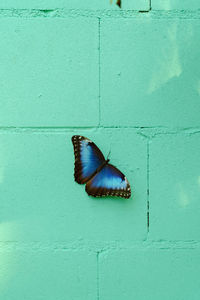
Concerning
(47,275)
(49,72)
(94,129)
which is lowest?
(47,275)

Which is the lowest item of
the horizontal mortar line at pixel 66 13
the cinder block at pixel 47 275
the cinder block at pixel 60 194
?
the cinder block at pixel 47 275

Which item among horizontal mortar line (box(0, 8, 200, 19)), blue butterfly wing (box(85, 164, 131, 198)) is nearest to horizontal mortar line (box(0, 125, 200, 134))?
blue butterfly wing (box(85, 164, 131, 198))

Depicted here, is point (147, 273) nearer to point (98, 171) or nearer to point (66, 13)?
point (98, 171)

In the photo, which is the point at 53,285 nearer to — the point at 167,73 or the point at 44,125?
the point at 44,125

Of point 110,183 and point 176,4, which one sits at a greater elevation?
point 176,4

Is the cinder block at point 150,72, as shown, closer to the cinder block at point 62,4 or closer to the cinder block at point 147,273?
the cinder block at point 62,4

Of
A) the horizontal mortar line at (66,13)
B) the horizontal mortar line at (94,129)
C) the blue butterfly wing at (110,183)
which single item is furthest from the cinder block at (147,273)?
the horizontal mortar line at (66,13)

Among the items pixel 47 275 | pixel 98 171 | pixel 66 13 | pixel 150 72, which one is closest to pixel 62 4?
pixel 66 13
